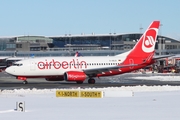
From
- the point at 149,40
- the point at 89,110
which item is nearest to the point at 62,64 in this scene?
the point at 149,40

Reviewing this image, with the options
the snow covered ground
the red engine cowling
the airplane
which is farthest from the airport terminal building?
the snow covered ground

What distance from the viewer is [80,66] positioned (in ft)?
164

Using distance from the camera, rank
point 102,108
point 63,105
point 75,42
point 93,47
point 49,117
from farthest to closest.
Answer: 1. point 75,42
2. point 93,47
3. point 63,105
4. point 102,108
5. point 49,117

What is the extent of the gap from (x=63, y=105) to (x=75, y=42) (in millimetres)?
132453

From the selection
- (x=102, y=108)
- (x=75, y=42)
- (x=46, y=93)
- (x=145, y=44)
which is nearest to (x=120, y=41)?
(x=75, y=42)

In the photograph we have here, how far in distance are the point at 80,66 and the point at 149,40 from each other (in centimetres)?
897

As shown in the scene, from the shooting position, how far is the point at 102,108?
22.2 meters

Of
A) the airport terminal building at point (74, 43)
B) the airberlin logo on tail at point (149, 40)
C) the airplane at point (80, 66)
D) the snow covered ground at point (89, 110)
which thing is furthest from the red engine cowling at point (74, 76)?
the airport terminal building at point (74, 43)

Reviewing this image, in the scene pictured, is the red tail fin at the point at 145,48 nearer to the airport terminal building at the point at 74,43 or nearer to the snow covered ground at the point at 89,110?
Result: the snow covered ground at the point at 89,110

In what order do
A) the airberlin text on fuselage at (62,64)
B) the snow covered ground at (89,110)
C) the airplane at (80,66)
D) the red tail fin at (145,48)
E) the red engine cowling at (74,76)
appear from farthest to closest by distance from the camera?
1. the red tail fin at (145,48)
2. the airberlin text on fuselage at (62,64)
3. the airplane at (80,66)
4. the red engine cowling at (74,76)
5. the snow covered ground at (89,110)

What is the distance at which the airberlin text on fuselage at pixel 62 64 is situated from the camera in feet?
160

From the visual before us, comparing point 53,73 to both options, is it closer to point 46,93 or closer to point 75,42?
point 46,93

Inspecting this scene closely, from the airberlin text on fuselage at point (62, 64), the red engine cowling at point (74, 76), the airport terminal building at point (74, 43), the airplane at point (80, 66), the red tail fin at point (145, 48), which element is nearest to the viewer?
the red engine cowling at point (74, 76)

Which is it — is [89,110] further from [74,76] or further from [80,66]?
[80,66]
